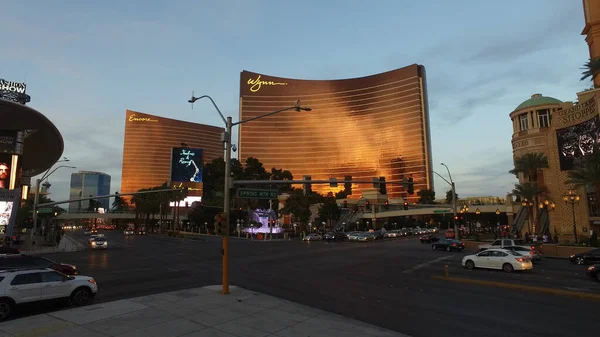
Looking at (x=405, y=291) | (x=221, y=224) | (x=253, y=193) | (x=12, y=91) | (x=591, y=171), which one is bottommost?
(x=405, y=291)

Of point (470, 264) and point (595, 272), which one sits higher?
point (595, 272)

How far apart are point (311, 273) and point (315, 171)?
174 meters

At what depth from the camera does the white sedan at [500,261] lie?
22.2 metres

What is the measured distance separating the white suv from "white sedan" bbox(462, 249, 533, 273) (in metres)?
21.8

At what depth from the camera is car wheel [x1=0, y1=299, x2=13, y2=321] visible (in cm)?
1119

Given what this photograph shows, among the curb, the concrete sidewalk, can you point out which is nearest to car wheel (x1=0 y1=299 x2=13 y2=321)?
the concrete sidewalk

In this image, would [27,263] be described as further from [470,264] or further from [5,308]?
[470,264]

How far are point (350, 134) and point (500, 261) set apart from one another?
171634 millimetres

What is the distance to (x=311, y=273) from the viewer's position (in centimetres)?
2197

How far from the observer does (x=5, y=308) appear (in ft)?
37.1

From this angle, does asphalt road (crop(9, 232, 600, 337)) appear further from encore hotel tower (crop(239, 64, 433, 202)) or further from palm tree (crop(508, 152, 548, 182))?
encore hotel tower (crop(239, 64, 433, 202))

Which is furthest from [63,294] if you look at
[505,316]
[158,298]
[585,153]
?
[585,153]

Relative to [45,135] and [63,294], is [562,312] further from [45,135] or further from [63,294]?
[45,135]

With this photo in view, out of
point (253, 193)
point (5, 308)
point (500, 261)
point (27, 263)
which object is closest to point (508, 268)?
point (500, 261)
